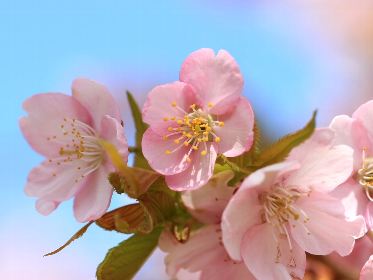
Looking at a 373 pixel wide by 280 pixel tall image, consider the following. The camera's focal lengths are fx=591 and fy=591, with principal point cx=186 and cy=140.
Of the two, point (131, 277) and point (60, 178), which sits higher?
point (60, 178)

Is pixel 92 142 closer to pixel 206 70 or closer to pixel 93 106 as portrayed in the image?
pixel 93 106

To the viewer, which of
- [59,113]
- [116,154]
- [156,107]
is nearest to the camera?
[116,154]

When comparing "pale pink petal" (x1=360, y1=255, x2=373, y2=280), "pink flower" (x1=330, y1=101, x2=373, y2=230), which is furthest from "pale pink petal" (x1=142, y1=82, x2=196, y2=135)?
"pale pink petal" (x1=360, y1=255, x2=373, y2=280)

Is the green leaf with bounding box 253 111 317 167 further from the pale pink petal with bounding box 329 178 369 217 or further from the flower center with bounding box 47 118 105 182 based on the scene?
the flower center with bounding box 47 118 105 182

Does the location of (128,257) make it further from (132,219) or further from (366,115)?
(366,115)

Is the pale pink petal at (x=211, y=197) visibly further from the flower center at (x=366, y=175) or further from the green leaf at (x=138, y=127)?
the flower center at (x=366, y=175)

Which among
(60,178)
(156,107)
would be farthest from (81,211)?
(156,107)

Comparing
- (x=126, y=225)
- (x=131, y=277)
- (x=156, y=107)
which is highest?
(x=156, y=107)
